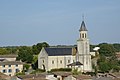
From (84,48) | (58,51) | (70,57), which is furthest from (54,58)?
(84,48)

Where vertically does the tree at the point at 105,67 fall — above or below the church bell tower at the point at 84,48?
below

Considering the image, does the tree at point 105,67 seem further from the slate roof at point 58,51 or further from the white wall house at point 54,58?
the slate roof at point 58,51

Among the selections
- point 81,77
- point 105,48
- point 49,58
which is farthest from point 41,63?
point 105,48

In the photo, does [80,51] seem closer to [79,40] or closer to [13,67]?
[79,40]

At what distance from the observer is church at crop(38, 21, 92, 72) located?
57.2 meters

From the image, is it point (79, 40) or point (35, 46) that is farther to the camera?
point (35, 46)

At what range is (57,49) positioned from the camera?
58.6m

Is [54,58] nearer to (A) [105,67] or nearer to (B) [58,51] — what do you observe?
(B) [58,51]

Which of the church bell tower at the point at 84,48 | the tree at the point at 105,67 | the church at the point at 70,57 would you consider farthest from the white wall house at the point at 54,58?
the tree at the point at 105,67

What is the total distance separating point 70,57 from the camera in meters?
58.7

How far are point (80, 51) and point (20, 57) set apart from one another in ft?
42.0

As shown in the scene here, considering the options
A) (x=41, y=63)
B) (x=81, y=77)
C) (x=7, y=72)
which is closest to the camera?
(x=81, y=77)

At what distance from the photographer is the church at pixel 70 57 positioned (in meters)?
57.2

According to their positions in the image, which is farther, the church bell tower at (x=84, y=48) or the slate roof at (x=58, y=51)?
the church bell tower at (x=84, y=48)
